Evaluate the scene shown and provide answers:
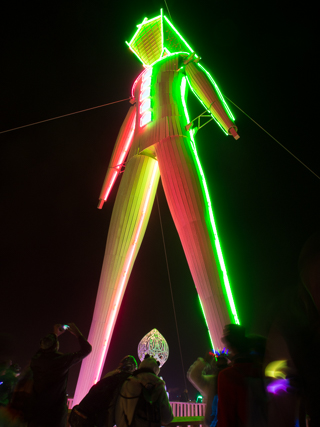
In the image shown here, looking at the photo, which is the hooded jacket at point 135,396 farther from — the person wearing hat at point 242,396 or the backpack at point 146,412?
the person wearing hat at point 242,396

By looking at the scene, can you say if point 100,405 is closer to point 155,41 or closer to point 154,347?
point 154,347

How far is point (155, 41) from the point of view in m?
8.73

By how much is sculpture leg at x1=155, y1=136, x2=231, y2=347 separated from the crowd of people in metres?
2.41

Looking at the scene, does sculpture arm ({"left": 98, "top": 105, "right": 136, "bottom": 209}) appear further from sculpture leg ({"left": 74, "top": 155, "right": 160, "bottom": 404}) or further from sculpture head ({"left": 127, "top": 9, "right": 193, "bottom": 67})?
sculpture head ({"left": 127, "top": 9, "right": 193, "bottom": 67})

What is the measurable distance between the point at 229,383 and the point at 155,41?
30.2ft

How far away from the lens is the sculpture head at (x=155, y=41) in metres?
8.66

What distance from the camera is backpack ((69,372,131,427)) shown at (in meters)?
2.51

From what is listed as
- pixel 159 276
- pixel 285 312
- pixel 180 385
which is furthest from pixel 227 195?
pixel 285 312

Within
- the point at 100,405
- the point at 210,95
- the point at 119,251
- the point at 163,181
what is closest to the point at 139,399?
the point at 100,405

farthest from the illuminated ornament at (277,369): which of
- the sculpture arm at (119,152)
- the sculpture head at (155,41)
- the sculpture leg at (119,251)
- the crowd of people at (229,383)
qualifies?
the sculpture head at (155,41)

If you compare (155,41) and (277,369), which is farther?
(155,41)

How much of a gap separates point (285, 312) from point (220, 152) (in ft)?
35.1

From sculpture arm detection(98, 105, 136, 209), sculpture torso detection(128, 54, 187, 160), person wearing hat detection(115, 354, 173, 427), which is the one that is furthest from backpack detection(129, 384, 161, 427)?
sculpture arm detection(98, 105, 136, 209)

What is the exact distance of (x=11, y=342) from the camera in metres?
3.21
